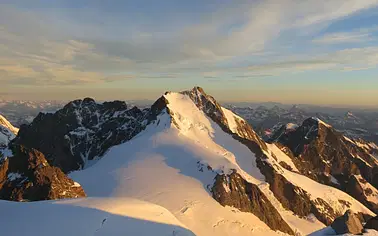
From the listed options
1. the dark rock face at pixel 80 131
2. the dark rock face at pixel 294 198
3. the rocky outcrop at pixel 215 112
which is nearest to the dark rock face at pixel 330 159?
the rocky outcrop at pixel 215 112

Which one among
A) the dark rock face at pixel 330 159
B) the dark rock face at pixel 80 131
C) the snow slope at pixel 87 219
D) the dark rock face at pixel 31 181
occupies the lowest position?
the dark rock face at pixel 330 159

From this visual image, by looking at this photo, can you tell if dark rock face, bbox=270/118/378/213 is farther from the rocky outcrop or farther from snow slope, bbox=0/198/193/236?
snow slope, bbox=0/198/193/236

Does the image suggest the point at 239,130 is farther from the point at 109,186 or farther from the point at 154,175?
the point at 109,186

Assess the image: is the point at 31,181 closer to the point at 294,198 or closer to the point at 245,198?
the point at 245,198

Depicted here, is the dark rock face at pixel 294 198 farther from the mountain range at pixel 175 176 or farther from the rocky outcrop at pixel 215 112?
the rocky outcrop at pixel 215 112

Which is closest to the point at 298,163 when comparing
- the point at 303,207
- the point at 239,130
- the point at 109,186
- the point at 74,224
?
the point at 239,130

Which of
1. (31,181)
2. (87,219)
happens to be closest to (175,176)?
(31,181)
